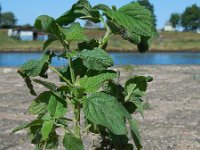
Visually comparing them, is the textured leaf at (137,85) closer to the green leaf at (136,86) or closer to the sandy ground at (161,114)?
the green leaf at (136,86)

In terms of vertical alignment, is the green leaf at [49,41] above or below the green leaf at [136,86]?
above

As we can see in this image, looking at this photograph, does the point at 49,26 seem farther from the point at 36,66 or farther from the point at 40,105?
the point at 40,105

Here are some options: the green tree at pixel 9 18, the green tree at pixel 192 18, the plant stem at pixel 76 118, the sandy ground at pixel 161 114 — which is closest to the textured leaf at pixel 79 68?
the plant stem at pixel 76 118

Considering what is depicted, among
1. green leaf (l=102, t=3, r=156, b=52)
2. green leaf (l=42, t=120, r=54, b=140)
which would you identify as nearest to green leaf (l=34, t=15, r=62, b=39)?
green leaf (l=102, t=3, r=156, b=52)

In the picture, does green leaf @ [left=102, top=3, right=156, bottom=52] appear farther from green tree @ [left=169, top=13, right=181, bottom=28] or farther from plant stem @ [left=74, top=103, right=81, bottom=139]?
green tree @ [left=169, top=13, right=181, bottom=28]

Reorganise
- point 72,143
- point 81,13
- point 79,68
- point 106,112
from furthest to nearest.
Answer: point 79,68 → point 81,13 → point 72,143 → point 106,112

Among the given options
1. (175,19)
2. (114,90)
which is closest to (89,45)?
(114,90)
